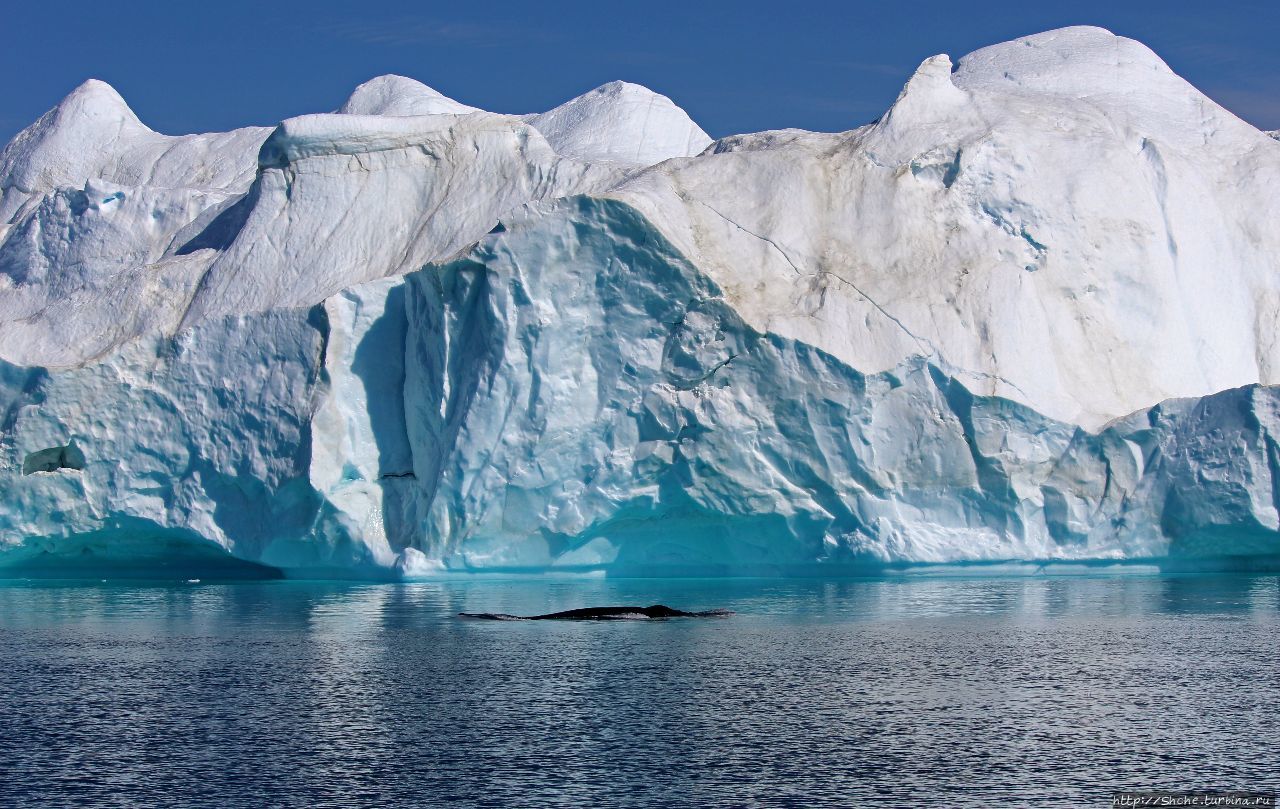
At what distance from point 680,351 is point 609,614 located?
5402 mm

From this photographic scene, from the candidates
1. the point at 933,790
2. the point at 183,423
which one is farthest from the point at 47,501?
the point at 933,790

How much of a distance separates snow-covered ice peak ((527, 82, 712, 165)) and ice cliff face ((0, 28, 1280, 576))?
3.82 metres

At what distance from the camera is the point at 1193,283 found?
24.4 metres

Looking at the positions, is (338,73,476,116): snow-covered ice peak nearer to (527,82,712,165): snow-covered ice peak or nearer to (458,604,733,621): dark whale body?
(527,82,712,165): snow-covered ice peak

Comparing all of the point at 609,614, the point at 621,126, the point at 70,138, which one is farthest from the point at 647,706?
the point at 70,138

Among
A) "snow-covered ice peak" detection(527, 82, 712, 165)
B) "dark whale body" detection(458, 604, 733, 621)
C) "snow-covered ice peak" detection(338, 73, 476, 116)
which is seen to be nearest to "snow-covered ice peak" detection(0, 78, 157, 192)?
"snow-covered ice peak" detection(338, 73, 476, 116)

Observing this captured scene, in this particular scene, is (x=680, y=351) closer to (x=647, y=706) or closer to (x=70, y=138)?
(x=647, y=706)

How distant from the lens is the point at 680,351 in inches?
843

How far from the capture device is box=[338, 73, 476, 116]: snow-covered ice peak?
30.6 m

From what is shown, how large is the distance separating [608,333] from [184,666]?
9548mm

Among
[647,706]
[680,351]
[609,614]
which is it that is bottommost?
[647,706]

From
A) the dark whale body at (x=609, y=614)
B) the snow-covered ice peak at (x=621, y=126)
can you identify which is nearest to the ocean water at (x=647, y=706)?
the dark whale body at (x=609, y=614)

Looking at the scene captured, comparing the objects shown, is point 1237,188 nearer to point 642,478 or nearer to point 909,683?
point 642,478

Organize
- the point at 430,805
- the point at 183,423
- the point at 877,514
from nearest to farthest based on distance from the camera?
the point at 430,805 < the point at 877,514 < the point at 183,423
